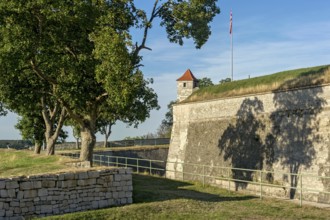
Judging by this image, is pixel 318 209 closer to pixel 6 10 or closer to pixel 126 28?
pixel 126 28

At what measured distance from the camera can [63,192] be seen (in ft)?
42.7

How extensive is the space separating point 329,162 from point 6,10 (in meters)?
16.9

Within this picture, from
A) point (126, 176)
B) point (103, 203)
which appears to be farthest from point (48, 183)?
point (126, 176)

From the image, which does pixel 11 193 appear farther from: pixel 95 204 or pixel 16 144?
pixel 16 144

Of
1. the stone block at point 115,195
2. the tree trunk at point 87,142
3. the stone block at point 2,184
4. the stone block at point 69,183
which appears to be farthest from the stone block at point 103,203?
the tree trunk at point 87,142

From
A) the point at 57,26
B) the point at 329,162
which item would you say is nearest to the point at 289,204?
the point at 329,162

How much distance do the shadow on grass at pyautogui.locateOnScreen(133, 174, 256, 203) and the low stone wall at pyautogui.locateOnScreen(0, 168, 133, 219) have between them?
1036 millimetres

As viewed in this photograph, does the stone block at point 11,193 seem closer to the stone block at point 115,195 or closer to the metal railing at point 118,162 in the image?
the stone block at point 115,195

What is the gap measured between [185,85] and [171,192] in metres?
27.9

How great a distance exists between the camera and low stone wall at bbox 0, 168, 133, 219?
12.0m

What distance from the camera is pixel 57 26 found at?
57.0ft

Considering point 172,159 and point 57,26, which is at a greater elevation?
point 57,26

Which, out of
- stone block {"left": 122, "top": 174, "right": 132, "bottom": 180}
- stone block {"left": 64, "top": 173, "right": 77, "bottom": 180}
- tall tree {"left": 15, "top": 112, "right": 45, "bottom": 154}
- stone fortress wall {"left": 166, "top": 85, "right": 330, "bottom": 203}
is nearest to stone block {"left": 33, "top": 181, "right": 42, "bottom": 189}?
stone block {"left": 64, "top": 173, "right": 77, "bottom": 180}

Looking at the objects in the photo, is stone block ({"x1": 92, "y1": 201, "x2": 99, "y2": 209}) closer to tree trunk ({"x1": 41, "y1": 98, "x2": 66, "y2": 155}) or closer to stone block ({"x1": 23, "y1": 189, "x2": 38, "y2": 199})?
stone block ({"x1": 23, "y1": 189, "x2": 38, "y2": 199})
